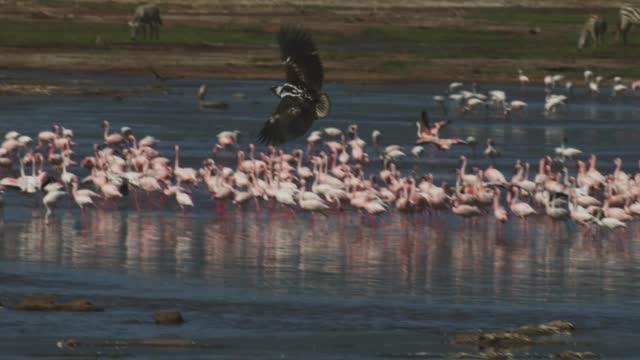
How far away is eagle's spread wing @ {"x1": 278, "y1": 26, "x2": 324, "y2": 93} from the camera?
907 inches

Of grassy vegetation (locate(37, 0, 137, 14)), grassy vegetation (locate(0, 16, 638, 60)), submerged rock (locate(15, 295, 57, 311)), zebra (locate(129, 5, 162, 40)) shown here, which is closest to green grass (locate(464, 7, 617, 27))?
grassy vegetation (locate(0, 16, 638, 60))

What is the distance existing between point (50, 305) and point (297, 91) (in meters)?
4.52

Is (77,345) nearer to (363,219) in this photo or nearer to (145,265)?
(145,265)

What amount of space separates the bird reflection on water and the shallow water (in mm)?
29

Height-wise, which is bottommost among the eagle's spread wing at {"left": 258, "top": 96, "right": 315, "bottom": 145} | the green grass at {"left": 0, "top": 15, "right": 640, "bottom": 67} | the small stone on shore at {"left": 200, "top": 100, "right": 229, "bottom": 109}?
the eagle's spread wing at {"left": 258, "top": 96, "right": 315, "bottom": 145}

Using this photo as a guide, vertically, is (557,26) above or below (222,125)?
above

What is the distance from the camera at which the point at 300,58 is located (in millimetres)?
23203

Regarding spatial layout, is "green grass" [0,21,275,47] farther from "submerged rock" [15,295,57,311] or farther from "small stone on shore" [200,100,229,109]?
"submerged rock" [15,295,57,311]

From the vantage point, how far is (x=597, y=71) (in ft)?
215

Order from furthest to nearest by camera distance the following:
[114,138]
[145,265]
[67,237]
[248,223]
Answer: [114,138]
[248,223]
[67,237]
[145,265]

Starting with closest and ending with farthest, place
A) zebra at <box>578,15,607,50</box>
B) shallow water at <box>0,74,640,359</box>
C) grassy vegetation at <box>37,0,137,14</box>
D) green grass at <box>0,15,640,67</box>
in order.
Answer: shallow water at <box>0,74,640,359</box> → green grass at <box>0,15,640,67</box> → zebra at <box>578,15,607,50</box> → grassy vegetation at <box>37,0,137,14</box>

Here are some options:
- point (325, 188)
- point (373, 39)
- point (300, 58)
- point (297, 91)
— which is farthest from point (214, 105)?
point (300, 58)

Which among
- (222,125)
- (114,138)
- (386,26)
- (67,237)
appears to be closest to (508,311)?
(67,237)

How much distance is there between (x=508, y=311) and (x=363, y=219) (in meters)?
9.18
